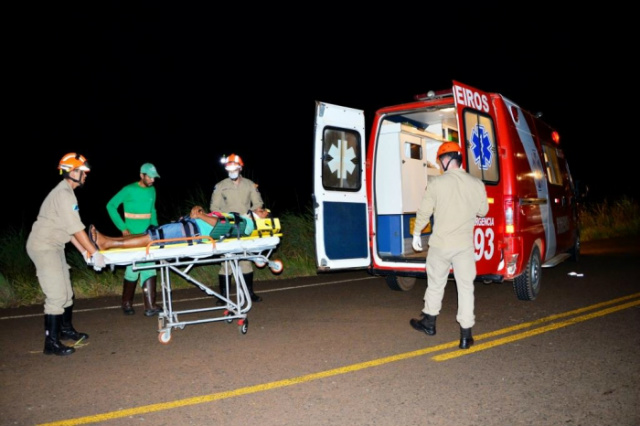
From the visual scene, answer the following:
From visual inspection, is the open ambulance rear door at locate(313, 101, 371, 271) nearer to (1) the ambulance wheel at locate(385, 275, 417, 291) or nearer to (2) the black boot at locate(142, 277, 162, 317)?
(1) the ambulance wheel at locate(385, 275, 417, 291)

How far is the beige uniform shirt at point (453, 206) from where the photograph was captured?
17.2 ft

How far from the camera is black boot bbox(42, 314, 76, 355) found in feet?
17.0

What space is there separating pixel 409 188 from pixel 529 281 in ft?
7.24

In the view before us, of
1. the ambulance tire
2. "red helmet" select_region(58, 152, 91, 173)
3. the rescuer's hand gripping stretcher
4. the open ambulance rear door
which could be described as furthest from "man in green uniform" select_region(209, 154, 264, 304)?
the ambulance tire

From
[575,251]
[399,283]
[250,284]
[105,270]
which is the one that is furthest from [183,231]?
[575,251]

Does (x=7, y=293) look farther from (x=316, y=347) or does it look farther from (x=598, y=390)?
(x=598, y=390)

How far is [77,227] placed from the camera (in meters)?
5.19

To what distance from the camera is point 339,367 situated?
4.63 meters

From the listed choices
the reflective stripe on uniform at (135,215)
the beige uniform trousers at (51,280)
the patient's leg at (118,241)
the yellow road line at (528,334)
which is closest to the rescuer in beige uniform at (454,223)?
the yellow road line at (528,334)

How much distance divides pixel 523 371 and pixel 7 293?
6758 millimetres

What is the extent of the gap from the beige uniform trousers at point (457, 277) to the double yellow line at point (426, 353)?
324 mm

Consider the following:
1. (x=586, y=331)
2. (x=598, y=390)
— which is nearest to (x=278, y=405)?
(x=598, y=390)

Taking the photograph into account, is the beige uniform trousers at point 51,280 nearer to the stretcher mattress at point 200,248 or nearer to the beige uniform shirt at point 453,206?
the stretcher mattress at point 200,248

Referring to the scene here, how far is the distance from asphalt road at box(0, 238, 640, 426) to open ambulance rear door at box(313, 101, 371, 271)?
69cm
